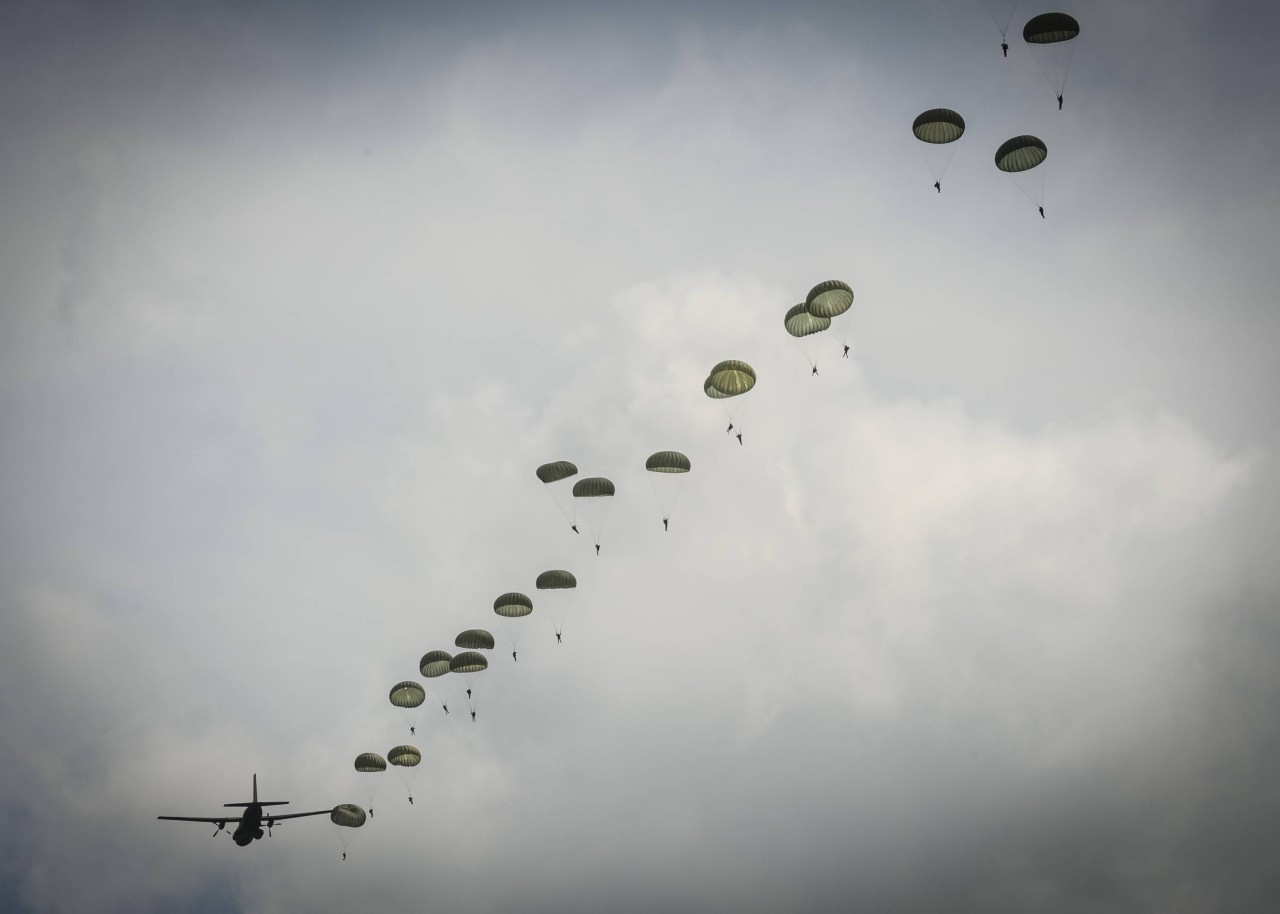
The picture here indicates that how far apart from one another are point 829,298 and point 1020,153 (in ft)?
48.7

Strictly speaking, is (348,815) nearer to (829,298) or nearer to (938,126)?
(829,298)

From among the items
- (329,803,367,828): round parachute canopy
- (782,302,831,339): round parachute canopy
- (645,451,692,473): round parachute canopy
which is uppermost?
(782,302,831,339): round parachute canopy

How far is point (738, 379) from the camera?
186 feet

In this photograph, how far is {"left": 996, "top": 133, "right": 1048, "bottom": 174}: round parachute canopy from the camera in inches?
2191

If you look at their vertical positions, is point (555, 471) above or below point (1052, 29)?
below

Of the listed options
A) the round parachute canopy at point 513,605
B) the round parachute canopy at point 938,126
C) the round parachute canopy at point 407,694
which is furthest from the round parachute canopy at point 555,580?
the round parachute canopy at point 938,126

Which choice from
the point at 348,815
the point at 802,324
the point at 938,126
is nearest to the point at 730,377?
the point at 802,324

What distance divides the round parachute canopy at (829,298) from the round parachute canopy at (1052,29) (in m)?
16.8

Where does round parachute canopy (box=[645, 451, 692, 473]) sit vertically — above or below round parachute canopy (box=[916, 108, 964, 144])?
below

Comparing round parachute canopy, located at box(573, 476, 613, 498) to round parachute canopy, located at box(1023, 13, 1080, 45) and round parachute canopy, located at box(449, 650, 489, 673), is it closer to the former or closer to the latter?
round parachute canopy, located at box(449, 650, 489, 673)

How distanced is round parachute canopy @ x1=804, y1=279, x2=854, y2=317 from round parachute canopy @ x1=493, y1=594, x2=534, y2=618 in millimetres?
26921

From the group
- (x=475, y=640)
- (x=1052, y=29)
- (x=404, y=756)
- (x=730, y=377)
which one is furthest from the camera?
(x=404, y=756)

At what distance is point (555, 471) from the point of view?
61281 mm

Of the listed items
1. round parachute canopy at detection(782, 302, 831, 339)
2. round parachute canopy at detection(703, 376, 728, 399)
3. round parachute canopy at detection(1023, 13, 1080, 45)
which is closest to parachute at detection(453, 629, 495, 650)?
round parachute canopy at detection(703, 376, 728, 399)
